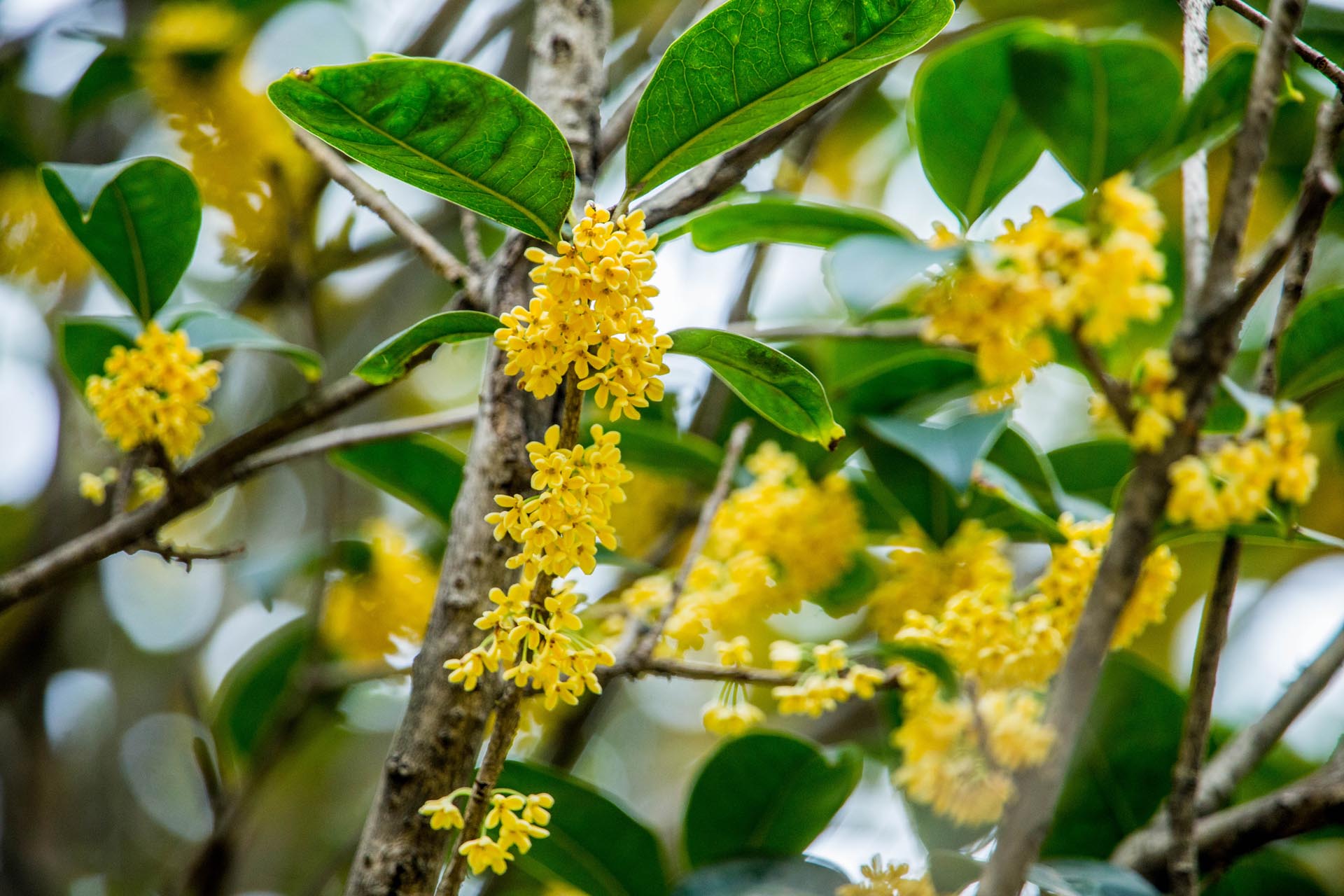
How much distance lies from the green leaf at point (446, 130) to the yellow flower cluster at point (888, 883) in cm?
67

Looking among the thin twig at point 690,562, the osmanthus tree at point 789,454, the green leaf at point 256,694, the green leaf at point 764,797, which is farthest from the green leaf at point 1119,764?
the green leaf at point 256,694

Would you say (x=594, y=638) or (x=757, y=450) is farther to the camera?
(x=757, y=450)

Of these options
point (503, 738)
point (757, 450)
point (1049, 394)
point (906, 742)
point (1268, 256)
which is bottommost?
point (503, 738)

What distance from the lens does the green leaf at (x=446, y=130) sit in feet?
2.27

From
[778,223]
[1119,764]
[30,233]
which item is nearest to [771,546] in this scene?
[778,223]

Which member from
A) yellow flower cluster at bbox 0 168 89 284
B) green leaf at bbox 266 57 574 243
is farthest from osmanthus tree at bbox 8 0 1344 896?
yellow flower cluster at bbox 0 168 89 284

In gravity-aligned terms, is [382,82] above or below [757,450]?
below

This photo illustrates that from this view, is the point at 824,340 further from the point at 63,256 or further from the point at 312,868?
the point at 63,256

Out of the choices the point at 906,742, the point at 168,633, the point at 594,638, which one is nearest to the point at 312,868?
the point at 168,633

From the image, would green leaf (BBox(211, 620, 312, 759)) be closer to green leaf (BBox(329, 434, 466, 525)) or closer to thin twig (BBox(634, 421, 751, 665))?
green leaf (BBox(329, 434, 466, 525))

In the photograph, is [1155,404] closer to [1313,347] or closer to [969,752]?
[969,752]

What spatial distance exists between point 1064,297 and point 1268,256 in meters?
0.16

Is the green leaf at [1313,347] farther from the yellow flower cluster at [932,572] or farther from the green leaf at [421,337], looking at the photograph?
the green leaf at [421,337]

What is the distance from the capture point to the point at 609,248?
0.68m
